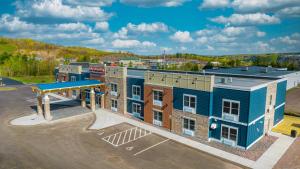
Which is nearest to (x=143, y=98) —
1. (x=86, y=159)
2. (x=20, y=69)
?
(x=86, y=159)

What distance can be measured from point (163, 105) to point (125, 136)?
629 centimetres

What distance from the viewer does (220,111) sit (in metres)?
22.5

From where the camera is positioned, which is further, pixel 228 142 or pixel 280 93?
pixel 280 93

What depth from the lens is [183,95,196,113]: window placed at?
79.0ft

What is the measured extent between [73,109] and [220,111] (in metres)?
24.9

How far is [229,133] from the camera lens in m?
22.2

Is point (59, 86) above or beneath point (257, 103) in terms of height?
above

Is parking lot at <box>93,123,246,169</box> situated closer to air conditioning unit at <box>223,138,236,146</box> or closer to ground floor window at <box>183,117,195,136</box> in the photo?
ground floor window at <box>183,117,195,136</box>

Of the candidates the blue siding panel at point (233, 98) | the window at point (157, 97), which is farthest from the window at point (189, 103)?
the window at point (157, 97)

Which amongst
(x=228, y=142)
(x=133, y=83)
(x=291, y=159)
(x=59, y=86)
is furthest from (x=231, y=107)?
(x=59, y=86)

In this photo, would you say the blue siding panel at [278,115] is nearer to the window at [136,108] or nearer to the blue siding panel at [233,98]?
the blue siding panel at [233,98]

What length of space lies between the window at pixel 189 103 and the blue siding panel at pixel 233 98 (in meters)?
2.40

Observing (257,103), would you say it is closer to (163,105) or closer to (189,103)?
(189,103)

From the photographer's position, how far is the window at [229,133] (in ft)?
71.6
